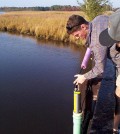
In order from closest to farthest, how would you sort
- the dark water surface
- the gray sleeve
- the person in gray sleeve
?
the person in gray sleeve, the gray sleeve, the dark water surface

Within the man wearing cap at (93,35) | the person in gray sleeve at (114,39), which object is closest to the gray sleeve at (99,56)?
the man wearing cap at (93,35)

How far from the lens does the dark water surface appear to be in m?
5.99

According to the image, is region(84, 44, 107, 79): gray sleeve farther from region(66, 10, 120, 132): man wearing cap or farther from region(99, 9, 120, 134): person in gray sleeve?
region(99, 9, 120, 134): person in gray sleeve

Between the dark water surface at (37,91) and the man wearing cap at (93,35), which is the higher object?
the man wearing cap at (93,35)

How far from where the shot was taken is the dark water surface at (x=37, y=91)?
599cm

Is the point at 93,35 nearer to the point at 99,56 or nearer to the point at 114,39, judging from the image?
the point at 99,56

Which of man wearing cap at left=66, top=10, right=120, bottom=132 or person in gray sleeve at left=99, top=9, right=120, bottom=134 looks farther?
man wearing cap at left=66, top=10, right=120, bottom=132

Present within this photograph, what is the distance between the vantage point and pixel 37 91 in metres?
7.97

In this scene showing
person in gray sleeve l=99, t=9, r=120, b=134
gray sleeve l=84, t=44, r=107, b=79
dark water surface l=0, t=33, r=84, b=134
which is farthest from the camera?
dark water surface l=0, t=33, r=84, b=134

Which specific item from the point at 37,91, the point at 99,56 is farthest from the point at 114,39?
the point at 37,91

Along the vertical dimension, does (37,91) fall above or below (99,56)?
below

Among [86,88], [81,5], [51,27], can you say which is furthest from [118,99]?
[51,27]

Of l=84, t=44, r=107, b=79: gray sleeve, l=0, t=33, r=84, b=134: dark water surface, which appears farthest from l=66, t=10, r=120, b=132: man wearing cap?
l=0, t=33, r=84, b=134: dark water surface

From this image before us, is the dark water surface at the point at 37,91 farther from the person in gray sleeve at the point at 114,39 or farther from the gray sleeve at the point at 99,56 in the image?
the gray sleeve at the point at 99,56
